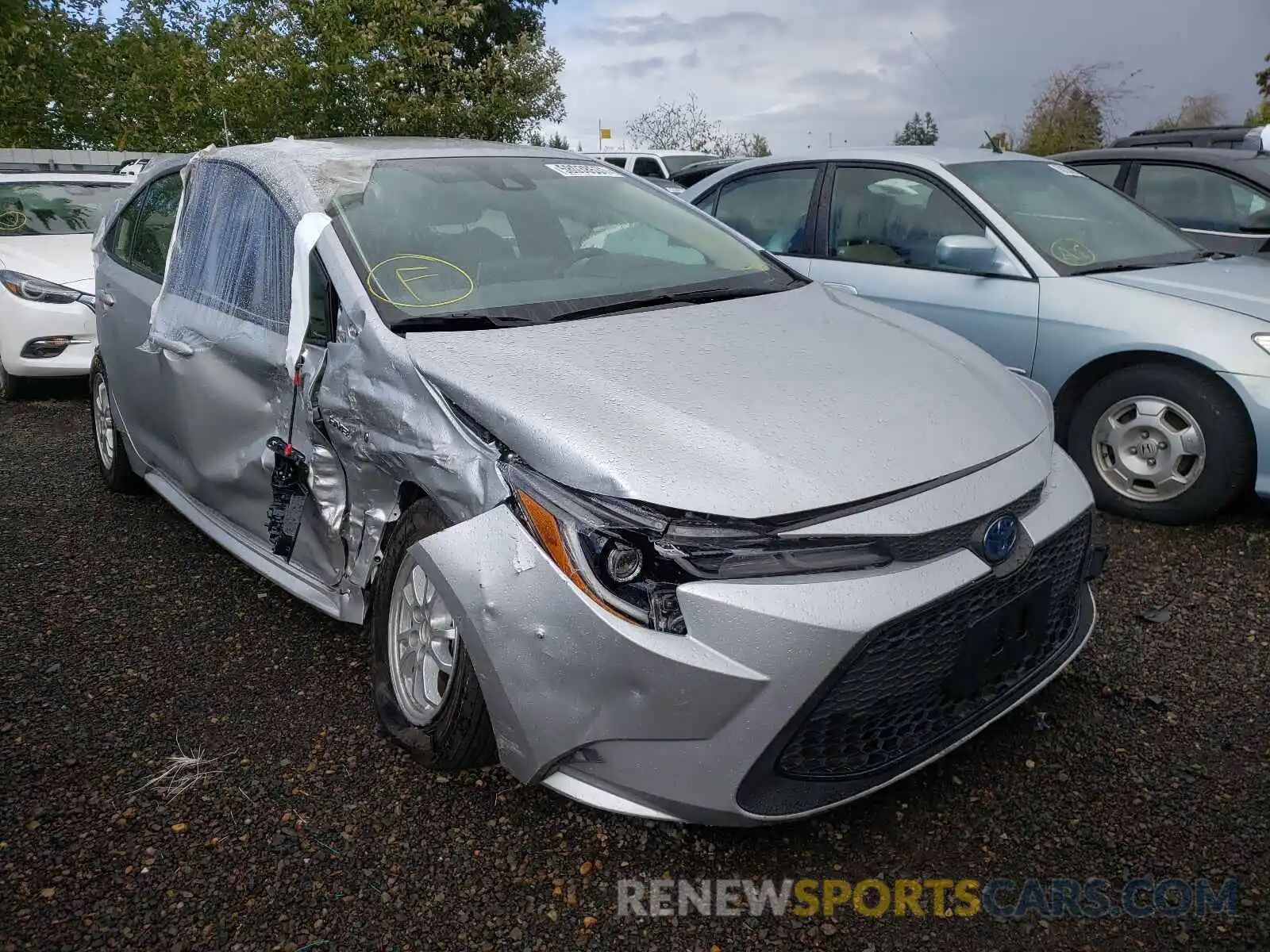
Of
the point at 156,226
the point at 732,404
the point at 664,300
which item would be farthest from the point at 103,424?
the point at 732,404

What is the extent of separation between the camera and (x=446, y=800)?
A: 2.59m

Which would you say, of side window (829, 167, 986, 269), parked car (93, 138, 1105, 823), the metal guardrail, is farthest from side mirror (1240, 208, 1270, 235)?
the metal guardrail

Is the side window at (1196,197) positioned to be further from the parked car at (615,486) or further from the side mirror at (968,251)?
the parked car at (615,486)

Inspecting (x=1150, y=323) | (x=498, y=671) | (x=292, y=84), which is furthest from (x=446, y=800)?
(x=292, y=84)

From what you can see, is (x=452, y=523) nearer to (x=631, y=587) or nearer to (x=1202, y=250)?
(x=631, y=587)

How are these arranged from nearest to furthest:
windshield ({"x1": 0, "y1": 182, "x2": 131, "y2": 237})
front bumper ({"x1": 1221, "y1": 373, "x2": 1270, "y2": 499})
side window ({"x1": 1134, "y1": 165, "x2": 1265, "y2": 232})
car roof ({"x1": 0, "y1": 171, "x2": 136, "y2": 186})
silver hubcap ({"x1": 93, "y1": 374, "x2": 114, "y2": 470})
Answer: front bumper ({"x1": 1221, "y1": 373, "x2": 1270, "y2": 499}) < silver hubcap ({"x1": 93, "y1": 374, "x2": 114, "y2": 470}) < side window ({"x1": 1134, "y1": 165, "x2": 1265, "y2": 232}) < windshield ({"x1": 0, "y1": 182, "x2": 131, "y2": 237}) < car roof ({"x1": 0, "y1": 171, "x2": 136, "y2": 186})

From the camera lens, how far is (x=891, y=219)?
5195 millimetres

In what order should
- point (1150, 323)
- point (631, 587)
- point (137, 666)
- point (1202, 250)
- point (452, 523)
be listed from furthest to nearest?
point (1202, 250)
point (1150, 323)
point (137, 666)
point (452, 523)
point (631, 587)

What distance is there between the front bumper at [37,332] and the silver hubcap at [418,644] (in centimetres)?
507

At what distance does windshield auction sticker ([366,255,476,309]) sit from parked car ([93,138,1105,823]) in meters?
0.01

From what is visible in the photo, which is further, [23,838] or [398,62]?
[398,62]

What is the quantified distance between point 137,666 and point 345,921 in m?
1.48

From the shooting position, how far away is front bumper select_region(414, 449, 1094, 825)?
2.03 meters

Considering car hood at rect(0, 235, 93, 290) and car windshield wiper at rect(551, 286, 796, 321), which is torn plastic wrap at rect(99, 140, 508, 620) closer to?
car windshield wiper at rect(551, 286, 796, 321)
